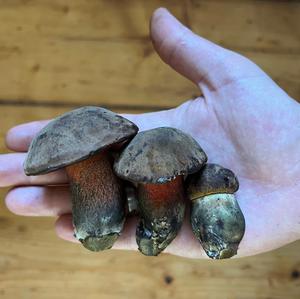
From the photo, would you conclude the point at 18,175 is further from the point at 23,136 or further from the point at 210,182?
the point at 210,182

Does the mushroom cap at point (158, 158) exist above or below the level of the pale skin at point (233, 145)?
above

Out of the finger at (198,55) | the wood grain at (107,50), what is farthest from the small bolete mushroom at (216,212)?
the wood grain at (107,50)

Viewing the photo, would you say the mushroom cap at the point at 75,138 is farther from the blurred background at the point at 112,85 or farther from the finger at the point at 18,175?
the blurred background at the point at 112,85

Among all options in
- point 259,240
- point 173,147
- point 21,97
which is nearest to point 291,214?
point 259,240

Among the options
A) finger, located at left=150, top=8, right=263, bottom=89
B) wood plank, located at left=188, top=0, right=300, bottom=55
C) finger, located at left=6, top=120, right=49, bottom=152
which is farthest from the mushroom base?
wood plank, located at left=188, top=0, right=300, bottom=55

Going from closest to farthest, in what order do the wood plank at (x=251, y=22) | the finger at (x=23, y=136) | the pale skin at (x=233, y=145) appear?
the pale skin at (x=233, y=145) < the finger at (x=23, y=136) < the wood plank at (x=251, y=22)

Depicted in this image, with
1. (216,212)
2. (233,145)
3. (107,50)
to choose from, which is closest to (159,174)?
(216,212)
